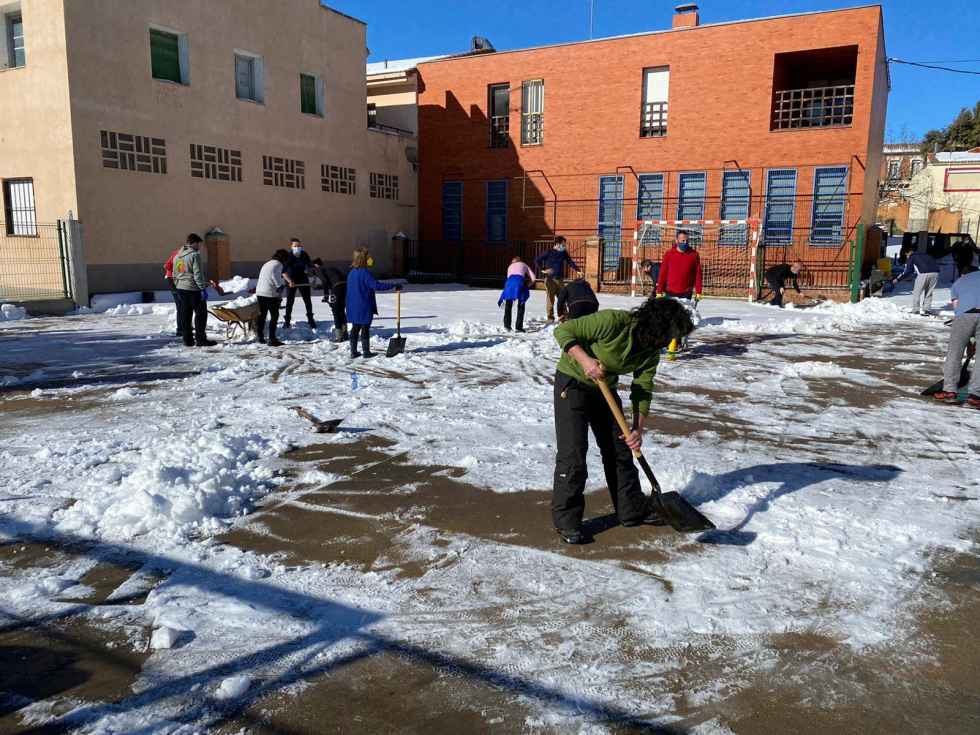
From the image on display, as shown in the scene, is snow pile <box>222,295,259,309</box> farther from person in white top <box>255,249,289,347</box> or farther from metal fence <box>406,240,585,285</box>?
metal fence <box>406,240,585,285</box>

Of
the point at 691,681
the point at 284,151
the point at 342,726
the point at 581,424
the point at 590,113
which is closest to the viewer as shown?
the point at 342,726

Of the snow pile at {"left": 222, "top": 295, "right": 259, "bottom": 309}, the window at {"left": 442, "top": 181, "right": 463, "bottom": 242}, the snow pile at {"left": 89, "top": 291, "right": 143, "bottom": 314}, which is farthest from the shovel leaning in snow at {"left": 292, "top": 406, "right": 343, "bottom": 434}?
the window at {"left": 442, "top": 181, "right": 463, "bottom": 242}

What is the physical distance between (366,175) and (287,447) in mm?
23838

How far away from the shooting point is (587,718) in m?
2.90

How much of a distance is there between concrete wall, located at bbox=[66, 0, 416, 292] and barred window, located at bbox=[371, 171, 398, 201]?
0.31 metres

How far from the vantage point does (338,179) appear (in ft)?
89.1

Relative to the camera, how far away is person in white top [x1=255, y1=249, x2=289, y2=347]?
1180cm

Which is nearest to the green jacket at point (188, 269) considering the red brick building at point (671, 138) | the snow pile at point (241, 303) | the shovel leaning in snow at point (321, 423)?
the snow pile at point (241, 303)

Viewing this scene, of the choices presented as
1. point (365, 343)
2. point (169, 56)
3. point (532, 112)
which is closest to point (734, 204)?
point (532, 112)

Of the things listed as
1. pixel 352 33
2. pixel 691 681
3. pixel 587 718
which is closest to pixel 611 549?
pixel 691 681

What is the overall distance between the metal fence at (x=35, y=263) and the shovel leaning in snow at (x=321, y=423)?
13.4 meters

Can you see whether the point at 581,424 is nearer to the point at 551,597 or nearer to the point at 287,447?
the point at 551,597

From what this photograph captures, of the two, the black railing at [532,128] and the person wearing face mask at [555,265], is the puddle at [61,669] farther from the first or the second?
the black railing at [532,128]

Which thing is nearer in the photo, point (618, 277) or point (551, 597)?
point (551, 597)
